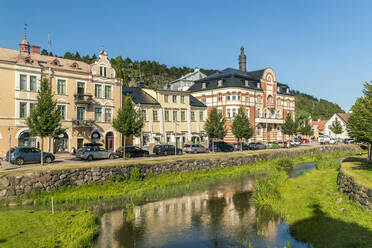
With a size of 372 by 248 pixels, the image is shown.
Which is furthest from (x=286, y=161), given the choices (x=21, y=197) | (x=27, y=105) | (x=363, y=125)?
(x=27, y=105)

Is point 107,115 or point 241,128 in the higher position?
point 107,115

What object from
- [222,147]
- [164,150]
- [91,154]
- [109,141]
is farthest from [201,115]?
[91,154]

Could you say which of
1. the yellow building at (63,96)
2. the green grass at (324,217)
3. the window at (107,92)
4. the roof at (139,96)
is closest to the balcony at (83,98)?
the yellow building at (63,96)

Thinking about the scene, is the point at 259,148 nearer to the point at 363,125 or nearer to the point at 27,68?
the point at 363,125

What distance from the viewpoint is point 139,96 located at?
5062 cm

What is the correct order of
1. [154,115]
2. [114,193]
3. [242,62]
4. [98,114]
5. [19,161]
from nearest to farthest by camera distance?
1. [114,193]
2. [19,161]
3. [98,114]
4. [154,115]
5. [242,62]

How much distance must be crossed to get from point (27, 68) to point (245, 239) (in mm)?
35373

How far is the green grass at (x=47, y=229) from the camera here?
1270cm

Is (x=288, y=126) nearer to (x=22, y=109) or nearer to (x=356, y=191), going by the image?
(x=356, y=191)

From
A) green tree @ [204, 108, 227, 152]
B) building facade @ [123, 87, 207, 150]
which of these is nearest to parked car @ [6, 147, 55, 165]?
building facade @ [123, 87, 207, 150]

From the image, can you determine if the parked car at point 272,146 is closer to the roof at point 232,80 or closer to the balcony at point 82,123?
the roof at point 232,80

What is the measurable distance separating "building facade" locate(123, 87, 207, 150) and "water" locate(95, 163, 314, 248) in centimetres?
2849

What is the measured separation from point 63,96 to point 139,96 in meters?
13.5

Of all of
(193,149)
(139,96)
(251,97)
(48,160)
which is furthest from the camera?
(251,97)
